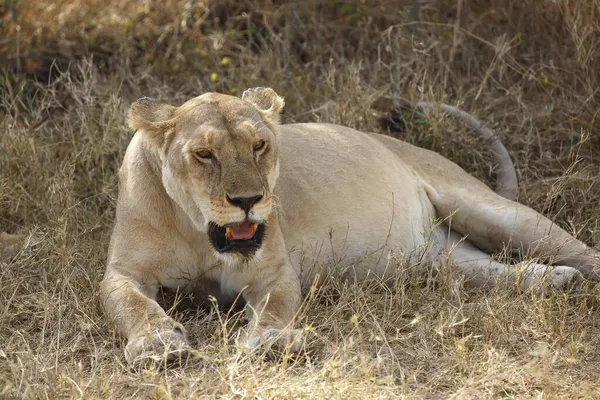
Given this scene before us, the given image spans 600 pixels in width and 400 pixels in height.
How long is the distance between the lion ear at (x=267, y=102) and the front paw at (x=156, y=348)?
1086 mm

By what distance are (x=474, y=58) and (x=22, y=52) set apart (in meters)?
2.92

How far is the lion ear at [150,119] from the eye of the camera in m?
3.92

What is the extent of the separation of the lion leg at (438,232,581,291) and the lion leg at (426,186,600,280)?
0.10 metres

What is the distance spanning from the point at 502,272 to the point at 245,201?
1326 millimetres

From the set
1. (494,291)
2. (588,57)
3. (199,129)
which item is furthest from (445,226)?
(199,129)

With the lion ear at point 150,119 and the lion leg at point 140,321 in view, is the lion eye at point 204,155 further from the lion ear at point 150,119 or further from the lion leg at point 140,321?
the lion leg at point 140,321

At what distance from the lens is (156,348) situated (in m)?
3.45

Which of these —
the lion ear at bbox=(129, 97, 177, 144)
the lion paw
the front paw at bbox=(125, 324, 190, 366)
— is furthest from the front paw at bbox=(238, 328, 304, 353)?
the lion paw

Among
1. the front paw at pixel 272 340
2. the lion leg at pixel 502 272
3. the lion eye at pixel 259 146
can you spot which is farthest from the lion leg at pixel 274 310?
the lion leg at pixel 502 272

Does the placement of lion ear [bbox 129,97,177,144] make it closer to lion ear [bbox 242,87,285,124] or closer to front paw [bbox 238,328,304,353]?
lion ear [bbox 242,87,285,124]

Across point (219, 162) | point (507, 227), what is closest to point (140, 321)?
point (219, 162)

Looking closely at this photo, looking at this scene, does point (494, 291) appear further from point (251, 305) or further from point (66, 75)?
point (66, 75)

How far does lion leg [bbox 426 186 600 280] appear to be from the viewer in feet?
14.9

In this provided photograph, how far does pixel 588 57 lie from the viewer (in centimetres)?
565
